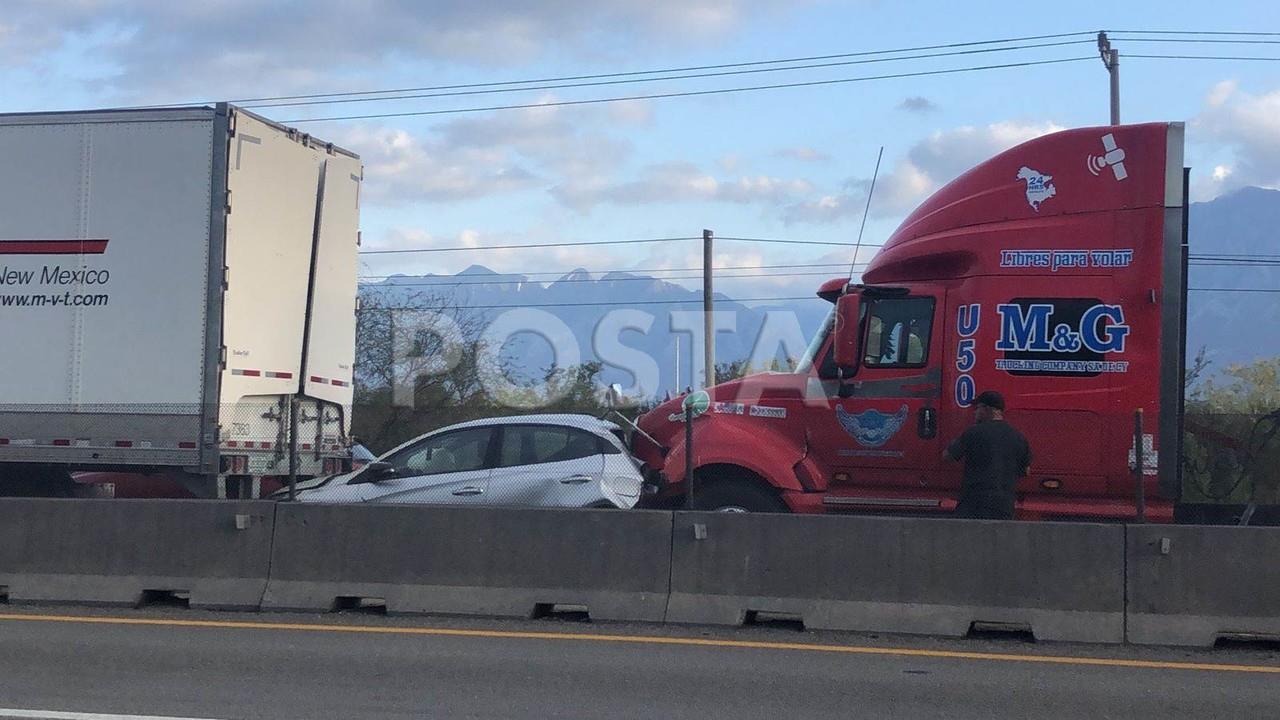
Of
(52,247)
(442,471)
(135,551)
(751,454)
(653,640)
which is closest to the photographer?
(653,640)

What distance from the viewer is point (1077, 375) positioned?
11.4 metres

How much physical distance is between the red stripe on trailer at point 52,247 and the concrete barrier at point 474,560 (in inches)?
156

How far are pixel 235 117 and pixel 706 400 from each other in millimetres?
5256

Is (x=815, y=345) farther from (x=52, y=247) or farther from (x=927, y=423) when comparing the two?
(x=52, y=247)

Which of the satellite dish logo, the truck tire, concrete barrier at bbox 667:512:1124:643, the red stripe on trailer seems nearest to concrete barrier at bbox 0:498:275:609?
the truck tire

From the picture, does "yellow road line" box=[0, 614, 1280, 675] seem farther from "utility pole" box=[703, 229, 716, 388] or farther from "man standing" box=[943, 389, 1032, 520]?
"utility pole" box=[703, 229, 716, 388]

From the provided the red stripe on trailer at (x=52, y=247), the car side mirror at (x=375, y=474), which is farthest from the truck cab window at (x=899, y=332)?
the red stripe on trailer at (x=52, y=247)

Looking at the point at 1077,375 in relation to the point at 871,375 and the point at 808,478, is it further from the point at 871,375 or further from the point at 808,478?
the point at 808,478

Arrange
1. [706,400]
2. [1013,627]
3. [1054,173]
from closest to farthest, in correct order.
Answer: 1. [1013,627]
2. [1054,173]
3. [706,400]

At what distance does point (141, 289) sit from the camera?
1275cm

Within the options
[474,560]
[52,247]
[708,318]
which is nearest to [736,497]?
[474,560]

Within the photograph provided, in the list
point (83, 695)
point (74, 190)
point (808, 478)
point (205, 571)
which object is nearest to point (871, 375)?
point (808, 478)

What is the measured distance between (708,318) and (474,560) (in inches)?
901

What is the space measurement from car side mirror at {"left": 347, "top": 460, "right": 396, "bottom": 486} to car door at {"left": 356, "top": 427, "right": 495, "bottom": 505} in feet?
0.13
